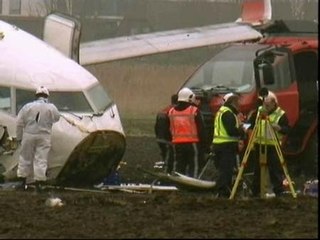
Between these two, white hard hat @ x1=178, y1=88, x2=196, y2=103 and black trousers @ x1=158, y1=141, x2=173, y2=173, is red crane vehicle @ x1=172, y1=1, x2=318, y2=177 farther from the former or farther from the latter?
white hard hat @ x1=178, y1=88, x2=196, y2=103

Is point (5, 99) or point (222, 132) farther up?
point (222, 132)

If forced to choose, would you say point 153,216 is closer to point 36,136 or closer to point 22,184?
point 36,136

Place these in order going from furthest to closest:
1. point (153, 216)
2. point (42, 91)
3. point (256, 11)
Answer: point (256, 11) → point (42, 91) → point (153, 216)

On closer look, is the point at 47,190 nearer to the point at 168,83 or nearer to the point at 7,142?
the point at 7,142

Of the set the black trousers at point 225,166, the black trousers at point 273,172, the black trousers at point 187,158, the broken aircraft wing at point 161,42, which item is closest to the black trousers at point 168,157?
the black trousers at point 187,158

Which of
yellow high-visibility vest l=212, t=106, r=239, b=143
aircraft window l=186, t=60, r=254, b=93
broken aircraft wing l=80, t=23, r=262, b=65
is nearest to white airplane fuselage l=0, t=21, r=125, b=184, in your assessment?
yellow high-visibility vest l=212, t=106, r=239, b=143

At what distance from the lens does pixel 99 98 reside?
19578mm

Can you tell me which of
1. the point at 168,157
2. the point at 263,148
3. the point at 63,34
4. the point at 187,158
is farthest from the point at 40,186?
the point at 63,34

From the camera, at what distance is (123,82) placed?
4406cm

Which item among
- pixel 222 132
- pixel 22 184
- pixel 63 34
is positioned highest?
pixel 63 34

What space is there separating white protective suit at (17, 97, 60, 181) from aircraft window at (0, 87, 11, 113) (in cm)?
76

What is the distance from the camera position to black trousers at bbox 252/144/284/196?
16953 millimetres


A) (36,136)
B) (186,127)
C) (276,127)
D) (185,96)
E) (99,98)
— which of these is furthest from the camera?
(99,98)

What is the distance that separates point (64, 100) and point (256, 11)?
8.66 m
